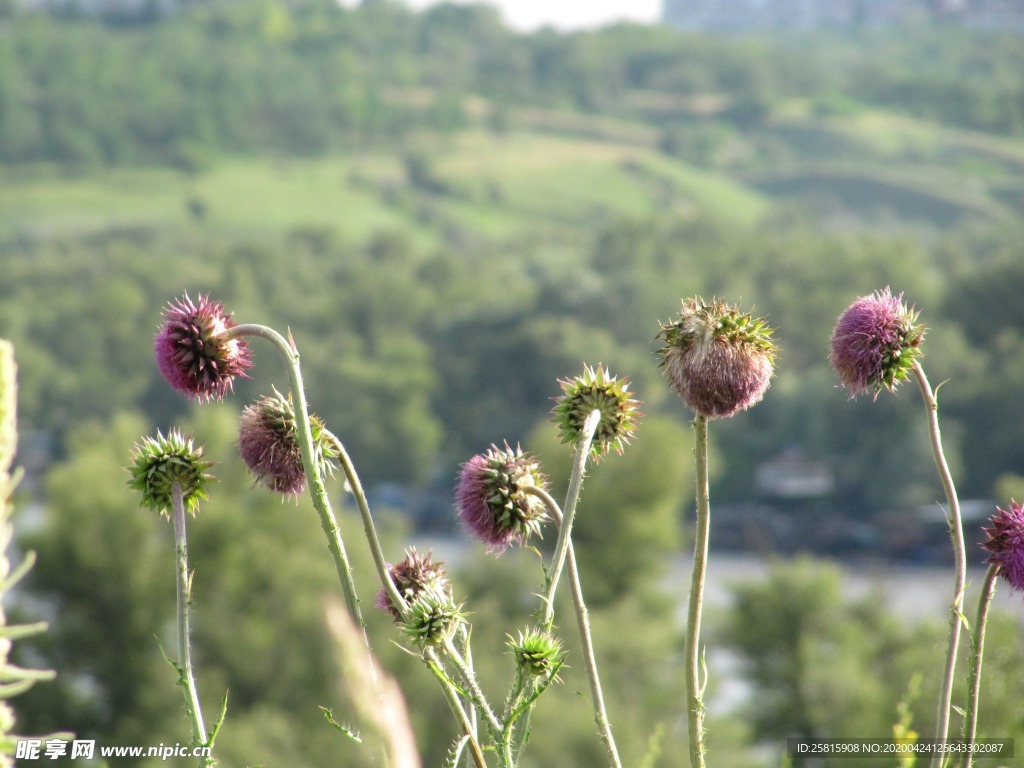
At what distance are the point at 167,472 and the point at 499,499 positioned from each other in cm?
Answer: 76

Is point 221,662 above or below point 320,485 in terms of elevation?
above

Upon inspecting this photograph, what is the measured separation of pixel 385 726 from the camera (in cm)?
167

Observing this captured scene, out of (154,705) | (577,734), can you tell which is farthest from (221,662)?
(577,734)

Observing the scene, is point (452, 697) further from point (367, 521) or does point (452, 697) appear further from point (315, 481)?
point (315, 481)

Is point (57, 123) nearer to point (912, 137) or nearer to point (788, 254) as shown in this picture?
point (788, 254)

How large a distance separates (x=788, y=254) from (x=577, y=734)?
3320 inches

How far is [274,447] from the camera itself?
2.95m

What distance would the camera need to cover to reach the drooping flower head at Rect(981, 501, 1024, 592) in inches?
115

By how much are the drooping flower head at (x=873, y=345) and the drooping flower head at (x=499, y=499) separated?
0.80 metres

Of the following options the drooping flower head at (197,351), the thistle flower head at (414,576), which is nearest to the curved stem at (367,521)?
the thistle flower head at (414,576)

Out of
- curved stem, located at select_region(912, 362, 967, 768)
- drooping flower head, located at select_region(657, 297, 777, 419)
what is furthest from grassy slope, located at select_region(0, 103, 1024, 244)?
curved stem, located at select_region(912, 362, 967, 768)

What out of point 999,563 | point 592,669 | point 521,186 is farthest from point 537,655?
point 521,186

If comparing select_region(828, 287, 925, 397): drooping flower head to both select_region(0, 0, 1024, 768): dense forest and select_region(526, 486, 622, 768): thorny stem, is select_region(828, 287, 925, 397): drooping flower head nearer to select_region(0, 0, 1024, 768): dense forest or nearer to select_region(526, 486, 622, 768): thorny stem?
select_region(0, 0, 1024, 768): dense forest

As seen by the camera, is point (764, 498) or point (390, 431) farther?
point (390, 431)
